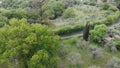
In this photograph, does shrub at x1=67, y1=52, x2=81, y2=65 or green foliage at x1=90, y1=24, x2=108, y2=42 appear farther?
green foliage at x1=90, y1=24, x2=108, y2=42

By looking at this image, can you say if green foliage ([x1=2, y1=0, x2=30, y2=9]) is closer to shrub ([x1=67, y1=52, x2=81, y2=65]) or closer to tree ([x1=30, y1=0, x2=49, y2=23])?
tree ([x1=30, y1=0, x2=49, y2=23])

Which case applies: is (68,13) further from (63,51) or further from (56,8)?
(63,51)

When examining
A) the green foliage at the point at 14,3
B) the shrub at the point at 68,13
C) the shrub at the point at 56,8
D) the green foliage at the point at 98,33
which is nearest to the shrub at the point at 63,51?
the green foliage at the point at 98,33

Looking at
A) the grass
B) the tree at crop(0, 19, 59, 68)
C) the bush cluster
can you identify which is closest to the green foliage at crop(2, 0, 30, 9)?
the bush cluster

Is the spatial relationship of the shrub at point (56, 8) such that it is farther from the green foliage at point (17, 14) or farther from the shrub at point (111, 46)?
the shrub at point (111, 46)

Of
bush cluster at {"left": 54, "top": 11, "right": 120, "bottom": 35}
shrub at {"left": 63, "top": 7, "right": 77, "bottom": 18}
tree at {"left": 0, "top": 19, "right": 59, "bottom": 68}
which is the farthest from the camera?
shrub at {"left": 63, "top": 7, "right": 77, "bottom": 18}

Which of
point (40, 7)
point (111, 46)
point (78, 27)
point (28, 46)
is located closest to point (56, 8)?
point (40, 7)

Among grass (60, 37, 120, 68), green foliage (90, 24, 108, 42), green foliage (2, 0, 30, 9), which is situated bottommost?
grass (60, 37, 120, 68)

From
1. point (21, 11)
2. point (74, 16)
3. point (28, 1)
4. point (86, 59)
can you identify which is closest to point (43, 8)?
point (21, 11)
